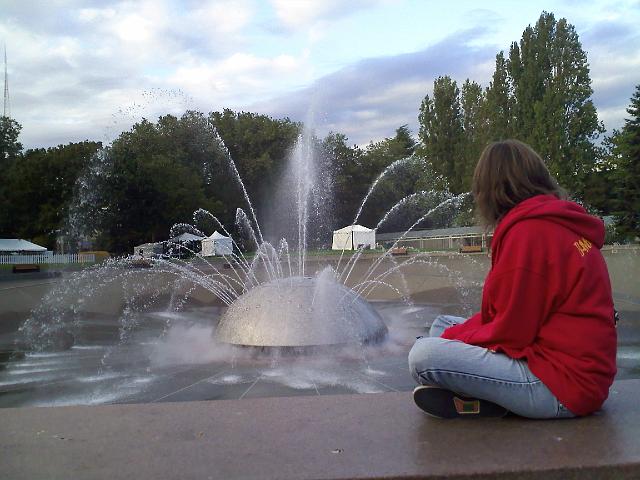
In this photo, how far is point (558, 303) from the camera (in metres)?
2.43

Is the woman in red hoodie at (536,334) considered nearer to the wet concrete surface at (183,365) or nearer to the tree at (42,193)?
the wet concrete surface at (183,365)

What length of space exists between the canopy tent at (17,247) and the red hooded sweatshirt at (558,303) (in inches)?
1512

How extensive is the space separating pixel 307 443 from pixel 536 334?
100 cm

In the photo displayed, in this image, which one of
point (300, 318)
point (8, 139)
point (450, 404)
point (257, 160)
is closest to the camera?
point (450, 404)

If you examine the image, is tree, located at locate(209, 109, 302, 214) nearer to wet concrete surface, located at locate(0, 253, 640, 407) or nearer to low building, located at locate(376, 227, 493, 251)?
low building, located at locate(376, 227, 493, 251)

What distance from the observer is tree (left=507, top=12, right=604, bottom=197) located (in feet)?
122

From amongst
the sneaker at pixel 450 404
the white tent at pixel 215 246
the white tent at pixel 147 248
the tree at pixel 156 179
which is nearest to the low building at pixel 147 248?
the white tent at pixel 147 248

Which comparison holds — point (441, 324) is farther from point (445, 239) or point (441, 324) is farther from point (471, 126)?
point (471, 126)

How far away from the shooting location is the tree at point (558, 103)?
37.3 m

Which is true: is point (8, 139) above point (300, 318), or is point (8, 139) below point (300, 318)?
above

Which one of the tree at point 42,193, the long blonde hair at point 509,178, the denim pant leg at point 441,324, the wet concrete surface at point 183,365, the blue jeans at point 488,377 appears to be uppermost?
the tree at point 42,193

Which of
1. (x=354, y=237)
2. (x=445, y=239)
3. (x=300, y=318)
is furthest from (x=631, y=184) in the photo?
(x=300, y=318)

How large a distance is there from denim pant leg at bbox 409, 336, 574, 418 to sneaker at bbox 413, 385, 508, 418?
0.07 m

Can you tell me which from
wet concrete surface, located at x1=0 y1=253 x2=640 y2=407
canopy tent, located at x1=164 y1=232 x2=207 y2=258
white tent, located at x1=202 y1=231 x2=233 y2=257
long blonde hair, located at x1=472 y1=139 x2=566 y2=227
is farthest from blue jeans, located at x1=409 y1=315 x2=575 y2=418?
canopy tent, located at x1=164 y1=232 x2=207 y2=258
